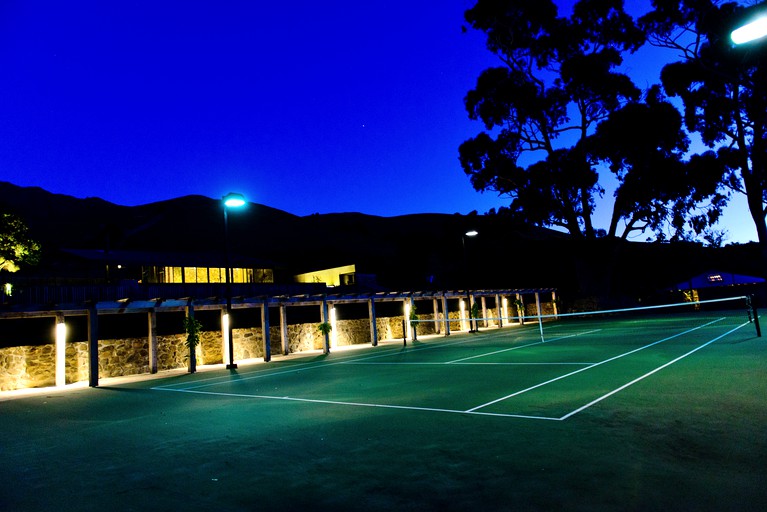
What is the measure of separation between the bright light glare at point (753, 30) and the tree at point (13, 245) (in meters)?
39.6

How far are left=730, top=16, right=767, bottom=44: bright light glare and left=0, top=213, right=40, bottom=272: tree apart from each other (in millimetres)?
39596

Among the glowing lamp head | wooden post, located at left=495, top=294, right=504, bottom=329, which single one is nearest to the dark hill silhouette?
wooden post, located at left=495, top=294, right=504, bottom=329

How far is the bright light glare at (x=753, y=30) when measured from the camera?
19.8 ft

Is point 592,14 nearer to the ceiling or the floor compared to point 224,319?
nearer to the ceiling

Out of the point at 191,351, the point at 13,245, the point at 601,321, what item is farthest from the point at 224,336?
the point at 601,321

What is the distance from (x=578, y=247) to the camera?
44.8 metres

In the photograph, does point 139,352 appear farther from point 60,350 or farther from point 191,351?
point 60,350

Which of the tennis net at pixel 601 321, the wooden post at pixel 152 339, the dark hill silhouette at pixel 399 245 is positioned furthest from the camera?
the dark hill silhouette at pixel 399 245

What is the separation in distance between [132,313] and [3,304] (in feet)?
15.5

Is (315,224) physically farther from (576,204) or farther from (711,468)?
(711,468)

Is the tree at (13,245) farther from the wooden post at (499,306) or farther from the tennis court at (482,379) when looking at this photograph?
the wooden post at (499,306)

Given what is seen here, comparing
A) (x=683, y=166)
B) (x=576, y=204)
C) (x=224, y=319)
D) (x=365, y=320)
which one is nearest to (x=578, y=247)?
(x=576, y=204)

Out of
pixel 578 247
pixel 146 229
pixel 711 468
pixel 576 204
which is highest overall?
pixel 146 229

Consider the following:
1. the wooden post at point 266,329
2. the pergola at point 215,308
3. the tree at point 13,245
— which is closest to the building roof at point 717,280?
the pergola at point 215,308
